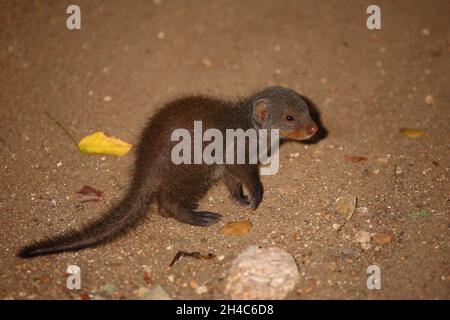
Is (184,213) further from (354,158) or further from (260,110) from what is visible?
(354,158)

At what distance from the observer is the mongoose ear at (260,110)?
13.7ft

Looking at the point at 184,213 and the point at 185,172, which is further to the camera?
the point at 184,213

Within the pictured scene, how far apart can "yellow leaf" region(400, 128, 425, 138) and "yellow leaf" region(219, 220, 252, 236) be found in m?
1.92

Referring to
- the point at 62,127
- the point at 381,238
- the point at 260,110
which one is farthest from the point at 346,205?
the point at 62,127

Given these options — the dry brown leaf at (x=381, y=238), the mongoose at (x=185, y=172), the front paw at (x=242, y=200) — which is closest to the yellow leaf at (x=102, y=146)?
the mongoose at (x=185, y=172)

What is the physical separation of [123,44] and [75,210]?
2581 mm

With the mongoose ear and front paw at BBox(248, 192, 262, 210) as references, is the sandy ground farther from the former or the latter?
the mongoose ear

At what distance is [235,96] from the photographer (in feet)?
17.1

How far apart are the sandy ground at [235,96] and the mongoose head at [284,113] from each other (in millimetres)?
478

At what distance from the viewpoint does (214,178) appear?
4.15 m

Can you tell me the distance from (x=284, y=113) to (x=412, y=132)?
1432 millimetres

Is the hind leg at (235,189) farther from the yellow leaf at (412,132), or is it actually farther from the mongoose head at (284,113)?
the yellow leaf at (412,132)

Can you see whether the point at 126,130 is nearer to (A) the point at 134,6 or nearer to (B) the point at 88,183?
(B) the point at 88,183

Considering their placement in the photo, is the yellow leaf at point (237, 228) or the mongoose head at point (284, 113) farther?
the mongoose head at point (284, 113)
